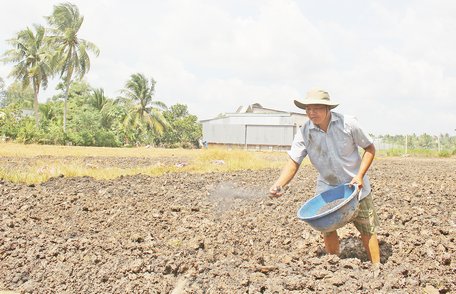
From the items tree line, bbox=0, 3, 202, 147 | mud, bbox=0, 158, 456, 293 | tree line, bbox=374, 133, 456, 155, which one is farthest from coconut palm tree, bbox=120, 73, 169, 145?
mud, bbox=0, 158, 456, 293

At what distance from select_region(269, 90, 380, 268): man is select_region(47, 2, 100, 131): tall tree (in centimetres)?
3337

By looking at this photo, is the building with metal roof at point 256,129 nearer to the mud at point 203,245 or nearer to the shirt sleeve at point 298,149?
the mud at point 203,245

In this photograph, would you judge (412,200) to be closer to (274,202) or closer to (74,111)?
(274,202)

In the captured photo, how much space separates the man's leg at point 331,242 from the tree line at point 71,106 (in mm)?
28515

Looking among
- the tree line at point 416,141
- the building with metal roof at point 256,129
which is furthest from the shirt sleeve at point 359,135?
the tree line at point 416,141

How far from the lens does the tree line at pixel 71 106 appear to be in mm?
32312

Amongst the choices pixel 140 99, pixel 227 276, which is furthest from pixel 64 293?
pixel 140 99

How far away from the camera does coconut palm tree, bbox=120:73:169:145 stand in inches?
1545

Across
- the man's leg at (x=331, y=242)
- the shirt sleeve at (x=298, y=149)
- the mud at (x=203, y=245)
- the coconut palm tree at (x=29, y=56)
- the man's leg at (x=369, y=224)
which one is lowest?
the mud at (x=203, y=245)

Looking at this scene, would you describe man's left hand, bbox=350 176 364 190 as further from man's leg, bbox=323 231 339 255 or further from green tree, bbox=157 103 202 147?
green tree, bbox=157 103 202 147

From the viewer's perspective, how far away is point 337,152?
11.4 feet

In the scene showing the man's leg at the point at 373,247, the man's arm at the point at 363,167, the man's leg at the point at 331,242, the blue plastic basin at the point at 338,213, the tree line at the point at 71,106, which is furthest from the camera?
the tree line at the point at 71,106

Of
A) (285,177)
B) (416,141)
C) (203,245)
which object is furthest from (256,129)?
(285,177)

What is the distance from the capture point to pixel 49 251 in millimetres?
4004
